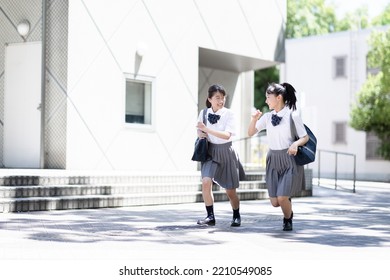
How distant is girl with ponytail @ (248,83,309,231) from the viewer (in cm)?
751

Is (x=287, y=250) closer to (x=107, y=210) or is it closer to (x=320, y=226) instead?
(x=320, y=226)

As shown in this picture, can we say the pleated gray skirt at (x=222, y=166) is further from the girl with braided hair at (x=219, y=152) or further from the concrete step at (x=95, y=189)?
the concrete step at (x=95, y=189)

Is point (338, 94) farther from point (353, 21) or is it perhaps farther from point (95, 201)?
point (95, 201)

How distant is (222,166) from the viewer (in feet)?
26.5

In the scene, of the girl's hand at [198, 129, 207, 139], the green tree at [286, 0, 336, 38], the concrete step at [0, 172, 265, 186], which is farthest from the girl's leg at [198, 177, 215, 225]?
the green tree at [286, 0, 336, 38]

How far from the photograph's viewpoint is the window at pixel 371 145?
29875 mm

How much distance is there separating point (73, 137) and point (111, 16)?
8.91ft

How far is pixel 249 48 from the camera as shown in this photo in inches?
675

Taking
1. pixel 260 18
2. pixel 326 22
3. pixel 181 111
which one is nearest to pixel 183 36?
pixel 181 111

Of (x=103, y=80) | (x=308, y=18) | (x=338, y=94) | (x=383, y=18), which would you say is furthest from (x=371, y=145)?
(x=103, y=80)

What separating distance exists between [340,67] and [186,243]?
26.0 metres

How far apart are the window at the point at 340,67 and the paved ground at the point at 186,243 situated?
21.4 metres

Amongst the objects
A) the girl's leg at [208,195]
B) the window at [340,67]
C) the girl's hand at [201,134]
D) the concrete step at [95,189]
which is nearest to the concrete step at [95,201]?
the concrete step at [95,189]

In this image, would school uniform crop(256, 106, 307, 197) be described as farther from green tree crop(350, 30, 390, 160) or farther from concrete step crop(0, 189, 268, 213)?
green tree crop(350, 30, 390, 160)
